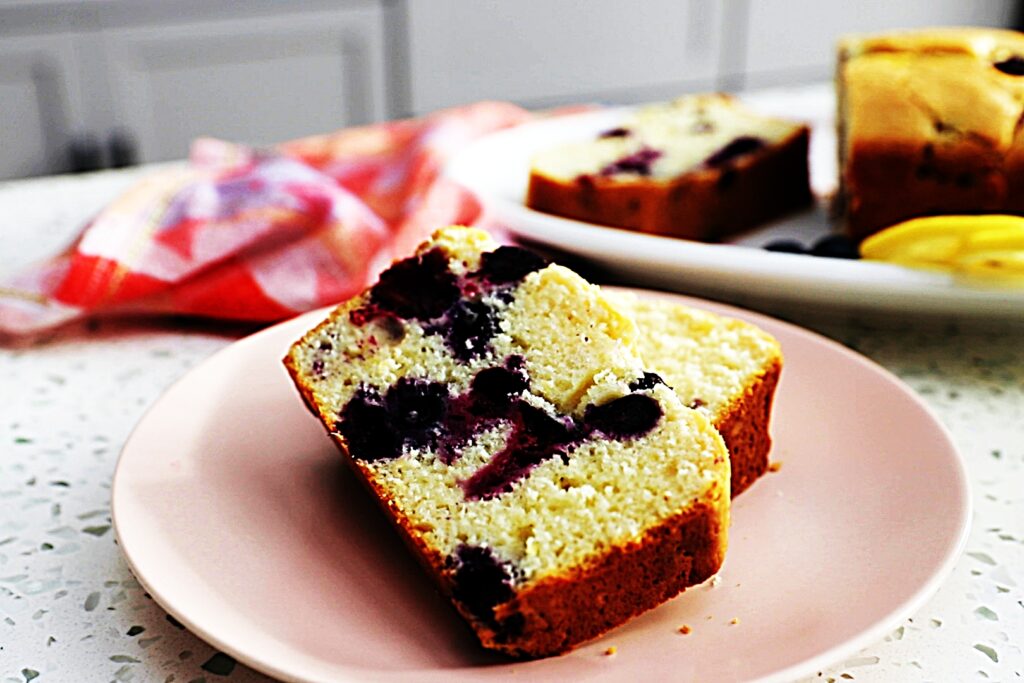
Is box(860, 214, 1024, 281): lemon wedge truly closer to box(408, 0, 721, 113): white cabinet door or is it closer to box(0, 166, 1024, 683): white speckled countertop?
box(0, 166, 1024, 683): white speckled countertop

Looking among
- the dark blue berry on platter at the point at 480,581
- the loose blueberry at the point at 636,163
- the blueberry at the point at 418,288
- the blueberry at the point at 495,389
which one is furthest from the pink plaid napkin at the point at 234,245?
the dark blue berry on platter at the point at 480,581

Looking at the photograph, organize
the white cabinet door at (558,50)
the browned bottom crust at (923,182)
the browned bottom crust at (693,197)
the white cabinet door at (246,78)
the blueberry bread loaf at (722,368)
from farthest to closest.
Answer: the white cabinet door at (558,50) → the white cabinet door at (246,78) → the browned bottom crust at (693,197) → the browned bottom crust at (923,182) → the blueberry bread loaf at (722,368)

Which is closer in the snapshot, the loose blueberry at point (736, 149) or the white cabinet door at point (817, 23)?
the loose blueberry at point (736, 149)

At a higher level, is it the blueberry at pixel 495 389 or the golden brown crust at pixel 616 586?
the blueberry at pixel 495 389

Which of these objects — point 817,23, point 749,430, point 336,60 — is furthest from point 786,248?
point 817,23

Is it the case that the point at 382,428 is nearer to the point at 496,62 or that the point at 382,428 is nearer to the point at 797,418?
the point at 797,418

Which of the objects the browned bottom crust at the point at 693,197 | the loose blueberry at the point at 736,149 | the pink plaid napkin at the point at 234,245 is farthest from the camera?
the loose blueberry at the point at 736,149

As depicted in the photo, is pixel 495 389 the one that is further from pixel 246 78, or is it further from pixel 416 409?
pixel 246 78

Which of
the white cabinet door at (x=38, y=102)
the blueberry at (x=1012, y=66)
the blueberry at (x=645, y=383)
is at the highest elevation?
the blueberry at (x=1012, y=66)

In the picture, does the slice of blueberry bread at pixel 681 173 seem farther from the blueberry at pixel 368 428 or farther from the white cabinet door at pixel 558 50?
the white cabinet door at pixel 558 50
